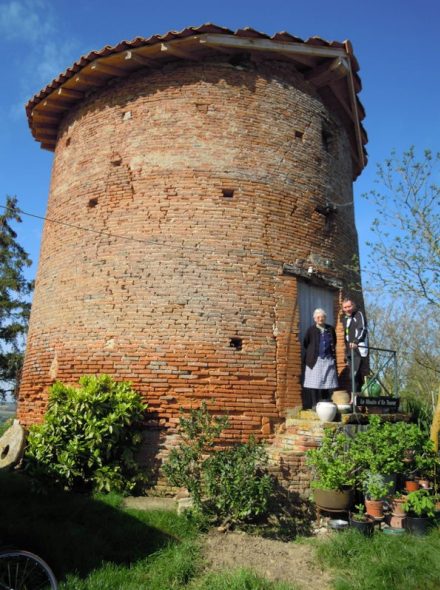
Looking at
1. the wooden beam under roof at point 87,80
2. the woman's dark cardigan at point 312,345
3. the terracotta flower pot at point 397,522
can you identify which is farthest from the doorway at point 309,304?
the wooden beam under roof at point 87,80

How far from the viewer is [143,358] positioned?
25.5 feet

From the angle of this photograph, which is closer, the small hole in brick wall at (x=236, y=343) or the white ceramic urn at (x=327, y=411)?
the white ceramic urn at (x=327, y=411)

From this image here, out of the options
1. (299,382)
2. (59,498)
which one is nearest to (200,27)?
(299,382)

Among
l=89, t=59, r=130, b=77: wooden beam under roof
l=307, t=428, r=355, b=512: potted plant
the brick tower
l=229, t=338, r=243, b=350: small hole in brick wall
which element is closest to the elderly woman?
the brick tower

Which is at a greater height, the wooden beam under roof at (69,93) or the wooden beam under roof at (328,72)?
the wooden beam under roof at (328,72)

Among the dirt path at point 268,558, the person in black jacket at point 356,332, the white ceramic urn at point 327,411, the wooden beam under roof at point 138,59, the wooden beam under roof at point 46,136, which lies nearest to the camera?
the dirt path at point 268,558

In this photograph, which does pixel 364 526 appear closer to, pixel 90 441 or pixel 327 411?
pixel 327 411

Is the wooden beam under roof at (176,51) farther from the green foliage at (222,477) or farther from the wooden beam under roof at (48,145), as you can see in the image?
the green foliage at (222,477)

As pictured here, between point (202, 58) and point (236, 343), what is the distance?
581 cm

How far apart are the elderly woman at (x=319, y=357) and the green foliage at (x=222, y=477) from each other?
73.3 inches

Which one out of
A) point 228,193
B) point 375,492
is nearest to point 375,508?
point 375,492

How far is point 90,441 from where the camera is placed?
6.82 m

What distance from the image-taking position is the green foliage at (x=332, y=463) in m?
6.19

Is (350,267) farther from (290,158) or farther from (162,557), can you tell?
(162,557)
